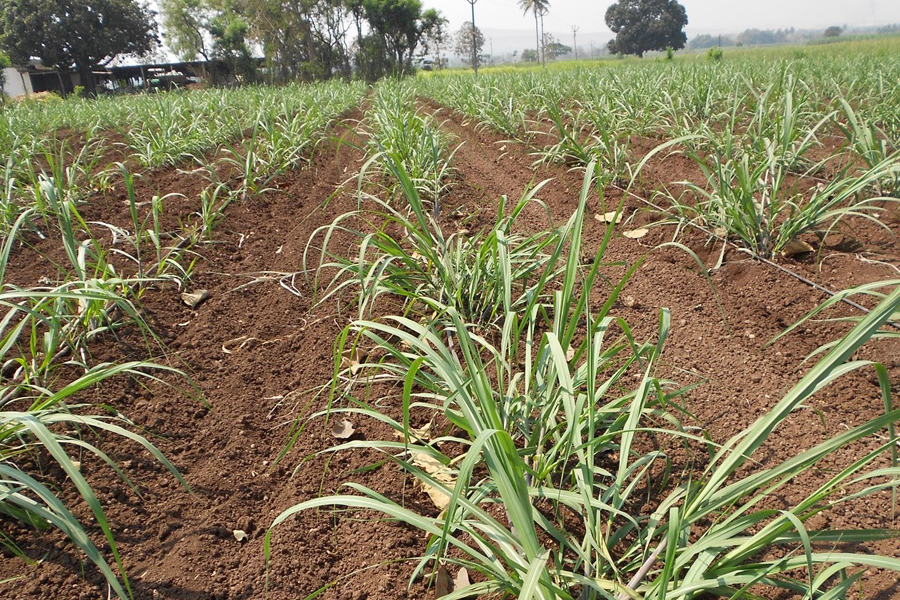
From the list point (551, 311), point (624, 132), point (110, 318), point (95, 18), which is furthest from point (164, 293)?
point (95, 18)

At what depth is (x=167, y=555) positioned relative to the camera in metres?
1.17

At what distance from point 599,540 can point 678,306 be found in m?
1.41

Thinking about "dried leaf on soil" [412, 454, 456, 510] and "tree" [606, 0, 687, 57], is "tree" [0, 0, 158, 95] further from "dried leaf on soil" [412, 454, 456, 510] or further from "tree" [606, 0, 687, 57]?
"tree" [606, 0, 687, 57]

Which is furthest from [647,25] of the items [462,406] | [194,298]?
[462,406]

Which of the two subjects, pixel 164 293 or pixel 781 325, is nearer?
pixel 781 325

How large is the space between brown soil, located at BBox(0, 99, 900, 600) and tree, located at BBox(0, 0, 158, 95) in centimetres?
3662

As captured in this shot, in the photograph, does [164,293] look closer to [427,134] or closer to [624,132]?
[427,134]

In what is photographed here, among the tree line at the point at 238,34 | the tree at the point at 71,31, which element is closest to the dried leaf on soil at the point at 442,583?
the tree line at the point at 238,34

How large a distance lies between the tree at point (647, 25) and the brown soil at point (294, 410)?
6554cm

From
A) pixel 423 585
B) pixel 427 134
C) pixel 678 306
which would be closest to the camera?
pixel 423 585

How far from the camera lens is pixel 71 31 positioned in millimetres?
30594

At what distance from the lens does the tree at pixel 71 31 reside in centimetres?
2975

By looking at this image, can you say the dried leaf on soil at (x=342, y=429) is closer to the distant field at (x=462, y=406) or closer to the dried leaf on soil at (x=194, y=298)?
the distant field at (x=462, y=406)

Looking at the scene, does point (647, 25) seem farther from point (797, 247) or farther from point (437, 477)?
point (437, 477)
